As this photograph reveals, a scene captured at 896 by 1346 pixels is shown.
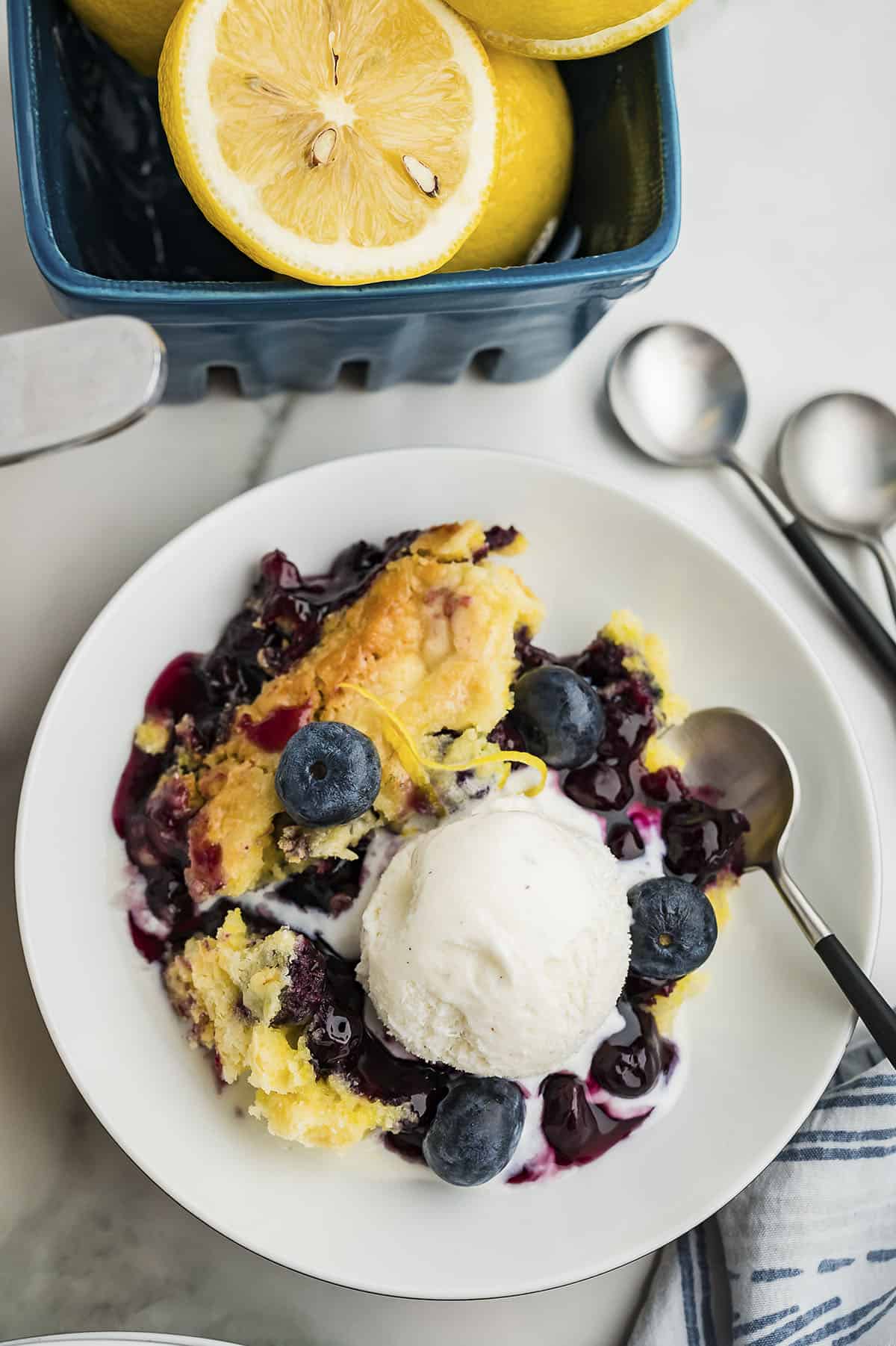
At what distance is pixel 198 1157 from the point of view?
1487mm

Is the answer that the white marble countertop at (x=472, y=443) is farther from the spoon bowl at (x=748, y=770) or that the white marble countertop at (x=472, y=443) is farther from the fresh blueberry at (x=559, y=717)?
the fresh blueberry at (x=559, y=717)

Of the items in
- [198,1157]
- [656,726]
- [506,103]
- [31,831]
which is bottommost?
[198,1157]

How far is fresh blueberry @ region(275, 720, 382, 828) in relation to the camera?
143 cm

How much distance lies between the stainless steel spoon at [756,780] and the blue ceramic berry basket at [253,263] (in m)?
0.60

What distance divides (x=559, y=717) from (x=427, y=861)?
257mm

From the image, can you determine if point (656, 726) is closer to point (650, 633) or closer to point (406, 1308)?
point (650, 633)

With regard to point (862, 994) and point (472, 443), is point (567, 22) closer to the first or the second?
point (472, 443)

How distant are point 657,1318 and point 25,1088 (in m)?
0.93

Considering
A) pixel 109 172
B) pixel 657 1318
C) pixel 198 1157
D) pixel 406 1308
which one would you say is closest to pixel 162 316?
pixel 109 172

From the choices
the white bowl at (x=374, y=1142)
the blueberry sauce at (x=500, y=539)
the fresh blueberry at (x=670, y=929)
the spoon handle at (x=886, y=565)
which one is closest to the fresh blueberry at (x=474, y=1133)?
the white bowl at (x=374, y=1142)

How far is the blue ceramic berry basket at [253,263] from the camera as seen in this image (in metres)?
1.40

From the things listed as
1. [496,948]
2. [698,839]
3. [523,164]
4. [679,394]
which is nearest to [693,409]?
[679,394]

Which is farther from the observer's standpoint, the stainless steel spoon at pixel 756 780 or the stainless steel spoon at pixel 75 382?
the stainless steel spoon at pixel 756 780

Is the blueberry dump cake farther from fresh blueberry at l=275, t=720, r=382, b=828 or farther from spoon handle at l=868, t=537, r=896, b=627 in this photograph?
spoon handle at l=868, t=537, r=896, b=627
